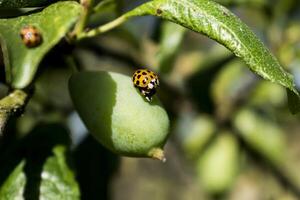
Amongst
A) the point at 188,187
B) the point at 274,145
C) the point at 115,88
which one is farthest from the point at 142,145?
the point at 188,187

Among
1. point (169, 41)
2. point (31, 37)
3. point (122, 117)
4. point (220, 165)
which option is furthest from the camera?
point (220, 165)

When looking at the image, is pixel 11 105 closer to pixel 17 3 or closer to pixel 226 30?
pixel 17 3

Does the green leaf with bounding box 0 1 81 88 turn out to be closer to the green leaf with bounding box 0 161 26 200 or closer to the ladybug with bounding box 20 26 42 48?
the ladybug with bounding box 20 26 42 48

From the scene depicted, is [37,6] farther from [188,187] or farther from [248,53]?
[188,187]

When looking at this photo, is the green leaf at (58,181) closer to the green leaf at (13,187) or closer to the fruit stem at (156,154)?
the green leaf at (13,187)

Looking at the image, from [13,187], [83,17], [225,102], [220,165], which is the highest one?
[83,17]

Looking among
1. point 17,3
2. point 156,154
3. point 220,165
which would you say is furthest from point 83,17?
point 220,165

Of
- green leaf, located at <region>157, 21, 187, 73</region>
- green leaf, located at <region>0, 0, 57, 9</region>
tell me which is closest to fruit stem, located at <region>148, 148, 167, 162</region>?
green leaf, located at <region>0, 0, 57, 9</region>
